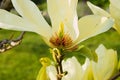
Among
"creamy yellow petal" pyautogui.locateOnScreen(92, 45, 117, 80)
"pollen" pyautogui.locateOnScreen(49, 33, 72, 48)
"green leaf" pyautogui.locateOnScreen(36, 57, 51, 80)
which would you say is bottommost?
"creamy yellow petal" pyautogui.locateOnScreen(92, 45, 117, 80)

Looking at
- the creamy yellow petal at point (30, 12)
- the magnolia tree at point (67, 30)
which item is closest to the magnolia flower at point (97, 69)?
the magnolia tree at point (67, 30)

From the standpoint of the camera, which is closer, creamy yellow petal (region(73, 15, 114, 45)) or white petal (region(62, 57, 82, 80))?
creamy yellow petal (region(73, 15, 114, 45))

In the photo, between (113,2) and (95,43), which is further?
(95,43)

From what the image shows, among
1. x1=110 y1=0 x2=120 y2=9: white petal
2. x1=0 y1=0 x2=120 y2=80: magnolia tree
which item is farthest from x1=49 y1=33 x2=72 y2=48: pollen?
x1=110 y1=0 x2=120 y2=9: white petal

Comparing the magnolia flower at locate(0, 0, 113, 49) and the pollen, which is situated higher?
the magnolia flower at locate(0, 0, 113, 49)

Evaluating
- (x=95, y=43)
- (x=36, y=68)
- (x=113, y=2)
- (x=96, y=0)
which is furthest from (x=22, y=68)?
(x=113, y=2)

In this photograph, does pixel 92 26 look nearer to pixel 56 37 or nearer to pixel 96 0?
pixel 56 37

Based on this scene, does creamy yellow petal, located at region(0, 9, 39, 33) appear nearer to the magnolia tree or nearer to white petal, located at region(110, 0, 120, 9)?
the magnolia tree

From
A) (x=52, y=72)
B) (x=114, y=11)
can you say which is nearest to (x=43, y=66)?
(x=52, y=72)
